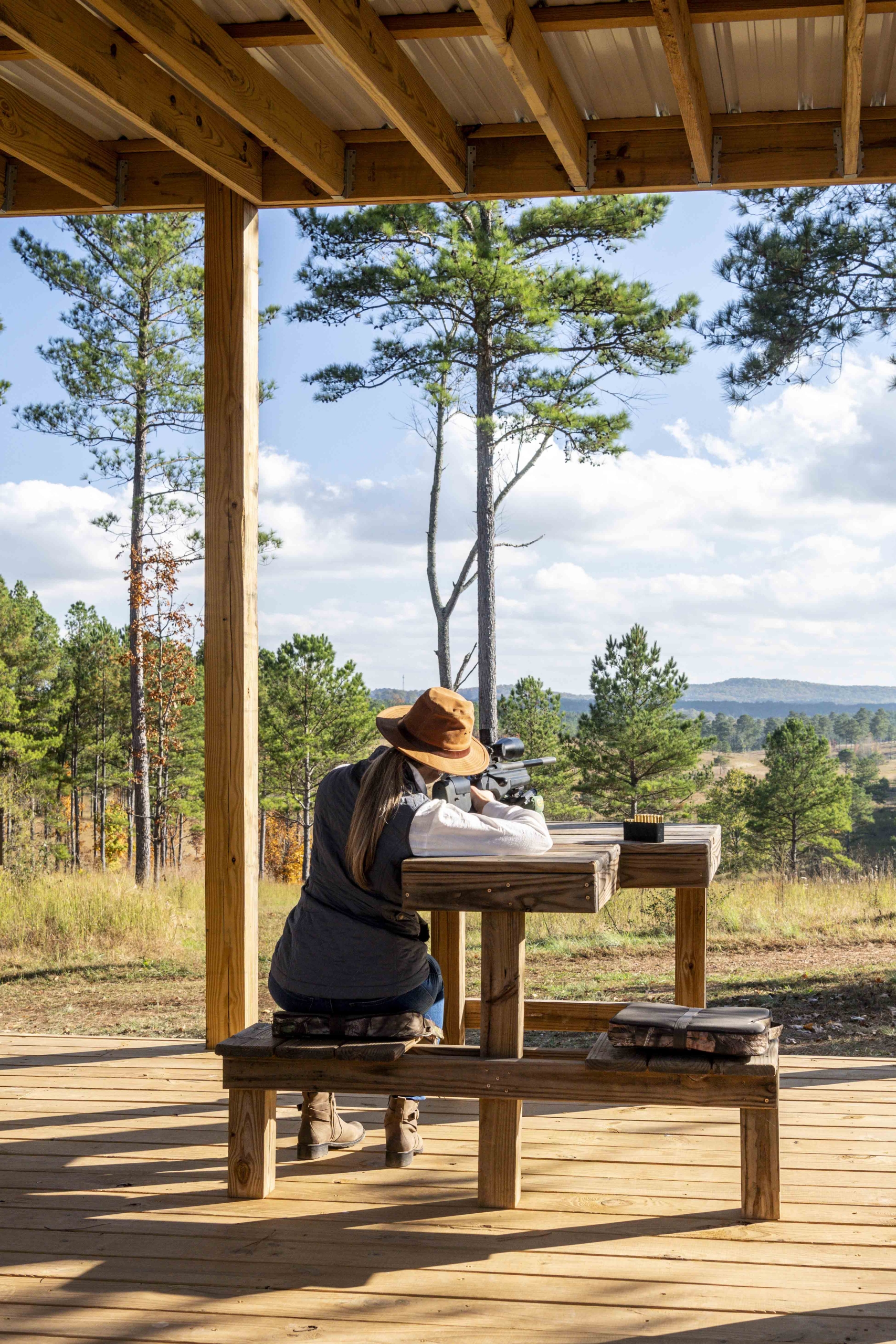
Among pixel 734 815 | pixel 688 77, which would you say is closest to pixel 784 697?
pixel 734 815

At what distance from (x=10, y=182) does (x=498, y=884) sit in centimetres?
327

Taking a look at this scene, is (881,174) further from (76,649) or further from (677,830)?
(76,649)

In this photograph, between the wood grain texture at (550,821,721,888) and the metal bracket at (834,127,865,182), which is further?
the metal bracket at (834,127,865,182)

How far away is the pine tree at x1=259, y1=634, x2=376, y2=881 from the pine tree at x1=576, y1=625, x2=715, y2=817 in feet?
17.6

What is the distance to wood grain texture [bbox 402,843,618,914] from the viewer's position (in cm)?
242

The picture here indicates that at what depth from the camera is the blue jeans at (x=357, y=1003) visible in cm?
263

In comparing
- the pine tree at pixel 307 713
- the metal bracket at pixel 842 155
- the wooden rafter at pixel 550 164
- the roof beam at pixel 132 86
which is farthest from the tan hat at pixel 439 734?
the pine tree at pixel 307 713

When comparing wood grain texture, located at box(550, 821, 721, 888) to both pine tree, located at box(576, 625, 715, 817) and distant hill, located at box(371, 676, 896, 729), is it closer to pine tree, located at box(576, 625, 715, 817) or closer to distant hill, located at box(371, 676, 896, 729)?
pine tree, located at box(576, 625, 715, 817)

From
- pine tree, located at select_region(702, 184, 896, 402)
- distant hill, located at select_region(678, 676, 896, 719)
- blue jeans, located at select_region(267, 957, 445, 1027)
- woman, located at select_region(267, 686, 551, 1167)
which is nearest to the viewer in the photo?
woman, located at select_region(267, 686, 551, 1167)

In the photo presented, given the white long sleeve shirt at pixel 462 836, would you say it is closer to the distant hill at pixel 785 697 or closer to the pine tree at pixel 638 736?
the pine tree at pixel 638 736

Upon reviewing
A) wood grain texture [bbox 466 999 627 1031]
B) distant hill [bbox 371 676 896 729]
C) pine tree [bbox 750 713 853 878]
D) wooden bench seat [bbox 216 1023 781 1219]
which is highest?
wooden bench seat [bbox 216 1023 781 1219]

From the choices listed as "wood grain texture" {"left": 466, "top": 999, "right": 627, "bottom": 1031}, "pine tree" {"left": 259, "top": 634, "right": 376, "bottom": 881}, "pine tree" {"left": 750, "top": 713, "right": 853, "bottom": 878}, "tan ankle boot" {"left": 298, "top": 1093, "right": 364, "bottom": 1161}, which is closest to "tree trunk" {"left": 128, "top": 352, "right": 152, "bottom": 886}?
"pine tree" {"left": 259, "top": 634, "right": 376, "bottom": 881}

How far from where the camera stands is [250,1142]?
8.85ft

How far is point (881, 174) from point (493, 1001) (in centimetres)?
285
